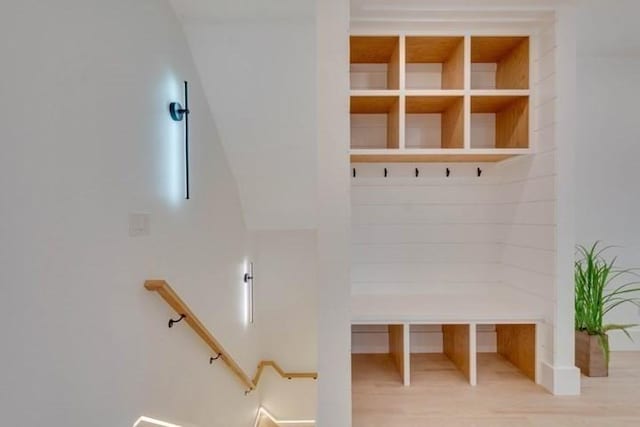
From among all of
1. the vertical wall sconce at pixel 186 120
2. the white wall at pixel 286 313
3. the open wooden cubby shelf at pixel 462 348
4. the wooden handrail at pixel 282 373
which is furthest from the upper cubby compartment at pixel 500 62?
the wooden handrail at pixel 282 373

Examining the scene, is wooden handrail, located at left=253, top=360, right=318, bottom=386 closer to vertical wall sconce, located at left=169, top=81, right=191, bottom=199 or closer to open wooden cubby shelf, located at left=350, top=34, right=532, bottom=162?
vertical wall sconce, located at left=169, top=81, right=191, bottom=199

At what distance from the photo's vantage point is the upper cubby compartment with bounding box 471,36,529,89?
191 centimetres

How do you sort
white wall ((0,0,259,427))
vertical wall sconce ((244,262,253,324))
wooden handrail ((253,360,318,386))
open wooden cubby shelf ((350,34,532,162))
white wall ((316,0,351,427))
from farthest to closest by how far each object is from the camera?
wooden handrail ((253,360,318,386)) < vertical wall sconce ((244,262,253,324)) < open wooden cubby shelf ((350,34,532,162)) < white wall ((316,0,351,427)) < white wall ((0,0,259,427))

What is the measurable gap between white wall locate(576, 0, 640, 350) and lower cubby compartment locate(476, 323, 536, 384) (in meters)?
0.90

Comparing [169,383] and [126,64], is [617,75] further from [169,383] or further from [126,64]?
[169,383]

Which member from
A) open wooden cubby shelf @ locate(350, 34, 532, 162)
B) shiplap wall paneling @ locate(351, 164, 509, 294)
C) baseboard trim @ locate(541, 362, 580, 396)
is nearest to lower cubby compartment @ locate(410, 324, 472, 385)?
shiplap wall paneling @ locate(351, 164, 509, 294)

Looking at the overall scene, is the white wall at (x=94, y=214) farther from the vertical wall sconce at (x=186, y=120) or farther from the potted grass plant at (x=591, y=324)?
the potted grass plant at (x=591, y=324)

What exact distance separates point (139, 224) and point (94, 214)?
0.35 meters

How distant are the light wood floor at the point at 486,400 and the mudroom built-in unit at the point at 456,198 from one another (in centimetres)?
5

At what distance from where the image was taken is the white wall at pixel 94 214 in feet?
4.10

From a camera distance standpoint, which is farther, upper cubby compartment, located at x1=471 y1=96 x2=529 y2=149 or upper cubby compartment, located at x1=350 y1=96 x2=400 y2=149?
upper cubby compartment, located at x1=350 y1=96 x2=400 y2=149

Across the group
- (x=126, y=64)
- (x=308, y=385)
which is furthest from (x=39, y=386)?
(x=308, y=385)

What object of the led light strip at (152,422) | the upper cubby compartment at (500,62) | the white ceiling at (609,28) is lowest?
the led light strip at (152,422)

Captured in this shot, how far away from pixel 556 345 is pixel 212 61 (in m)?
2.78
